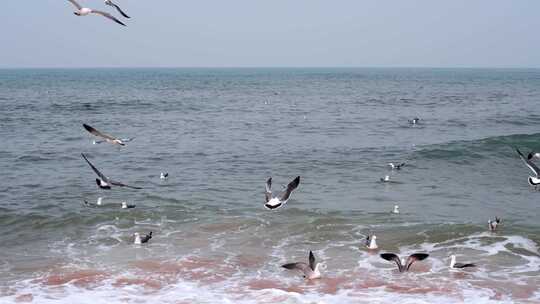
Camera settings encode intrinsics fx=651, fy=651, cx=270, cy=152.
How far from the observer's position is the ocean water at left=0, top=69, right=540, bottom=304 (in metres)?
12.7

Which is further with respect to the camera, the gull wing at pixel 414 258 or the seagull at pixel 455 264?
the seagull at pixel 455 264

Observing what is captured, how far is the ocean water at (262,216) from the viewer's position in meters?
12.7

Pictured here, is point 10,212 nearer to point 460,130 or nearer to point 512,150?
point 512,150

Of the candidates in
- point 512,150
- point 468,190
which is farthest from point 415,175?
point 512,150

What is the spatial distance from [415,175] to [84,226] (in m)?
13.6

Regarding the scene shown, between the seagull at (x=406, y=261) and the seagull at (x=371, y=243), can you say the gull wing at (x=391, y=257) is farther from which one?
the seagull at (x=371, y=243)

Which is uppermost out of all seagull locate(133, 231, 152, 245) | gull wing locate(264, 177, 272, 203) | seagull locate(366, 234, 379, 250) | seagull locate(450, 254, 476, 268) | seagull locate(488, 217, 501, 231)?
gull wing locate(264, 177, 272, 203)

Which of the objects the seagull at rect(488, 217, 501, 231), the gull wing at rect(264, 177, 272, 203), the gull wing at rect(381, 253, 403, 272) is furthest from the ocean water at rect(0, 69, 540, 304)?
the gull wing at rect(264, 177, 272, 203)

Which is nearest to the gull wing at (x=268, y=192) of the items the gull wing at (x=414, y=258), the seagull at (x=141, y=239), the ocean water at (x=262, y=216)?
the ocean water at (x=262, y=216)

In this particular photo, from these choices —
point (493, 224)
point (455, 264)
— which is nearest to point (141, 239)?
point (455, 264)

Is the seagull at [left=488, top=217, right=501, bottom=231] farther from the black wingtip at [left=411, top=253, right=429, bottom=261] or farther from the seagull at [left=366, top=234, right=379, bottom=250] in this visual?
the black wingtip at [left=411, top=253, right=429, bottom=261]

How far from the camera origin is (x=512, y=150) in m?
31.5

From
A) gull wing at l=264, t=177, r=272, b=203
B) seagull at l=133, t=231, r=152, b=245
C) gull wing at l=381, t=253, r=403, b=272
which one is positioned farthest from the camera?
seagull at l=133, t=231, r=152, b=245

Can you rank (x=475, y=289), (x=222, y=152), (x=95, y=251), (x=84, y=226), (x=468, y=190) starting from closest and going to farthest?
(x=475, y=289) → (x=95, y=251) → (x=84, y=226) → (x=468, y=190) → (x=222, y=152)
